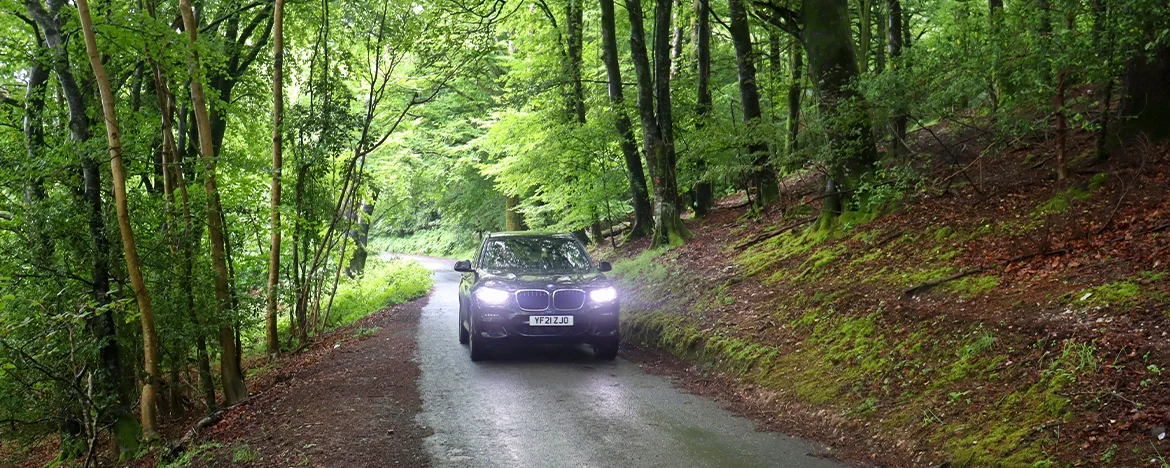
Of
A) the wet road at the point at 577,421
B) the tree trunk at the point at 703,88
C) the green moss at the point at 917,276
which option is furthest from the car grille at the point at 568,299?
the tree trunk at the point at 703,88

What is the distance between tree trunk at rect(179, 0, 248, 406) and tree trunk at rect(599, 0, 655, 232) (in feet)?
33.9

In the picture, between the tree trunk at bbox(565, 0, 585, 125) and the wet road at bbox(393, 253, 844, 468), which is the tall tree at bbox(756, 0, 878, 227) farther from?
the tree trunk at bbox(565, 0, 585, 125)

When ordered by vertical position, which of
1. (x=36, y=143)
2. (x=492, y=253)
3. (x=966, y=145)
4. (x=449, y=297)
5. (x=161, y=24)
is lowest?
(x=449, y=297)

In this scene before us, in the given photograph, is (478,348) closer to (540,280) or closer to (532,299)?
(532,299)

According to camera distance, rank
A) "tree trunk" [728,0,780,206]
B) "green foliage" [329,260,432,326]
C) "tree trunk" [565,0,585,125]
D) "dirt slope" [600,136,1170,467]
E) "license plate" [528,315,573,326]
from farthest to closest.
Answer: "tree trunk" [565,0,585,125]
"green foliage" [329,260,432,326]
"tree trunk" [728,0,780,206]
"license plate" [528,315,573,326]
"dirt slope" [600,136,1170,467]

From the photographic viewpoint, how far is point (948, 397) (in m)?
5.63

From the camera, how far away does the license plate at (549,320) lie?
29.1ft

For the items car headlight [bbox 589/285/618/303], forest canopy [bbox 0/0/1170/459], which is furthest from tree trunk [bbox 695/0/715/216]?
car headlight [bbox 589/285/618/303]

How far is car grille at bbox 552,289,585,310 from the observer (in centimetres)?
895

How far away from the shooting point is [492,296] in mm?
8945

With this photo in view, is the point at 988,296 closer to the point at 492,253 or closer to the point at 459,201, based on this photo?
the point at 492,253

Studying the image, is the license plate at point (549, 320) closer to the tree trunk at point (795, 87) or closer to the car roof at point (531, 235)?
the car roof at point (531, 235)

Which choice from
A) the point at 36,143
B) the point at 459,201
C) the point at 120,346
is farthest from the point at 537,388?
the point at 459,201

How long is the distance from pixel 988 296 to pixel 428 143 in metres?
23.7
